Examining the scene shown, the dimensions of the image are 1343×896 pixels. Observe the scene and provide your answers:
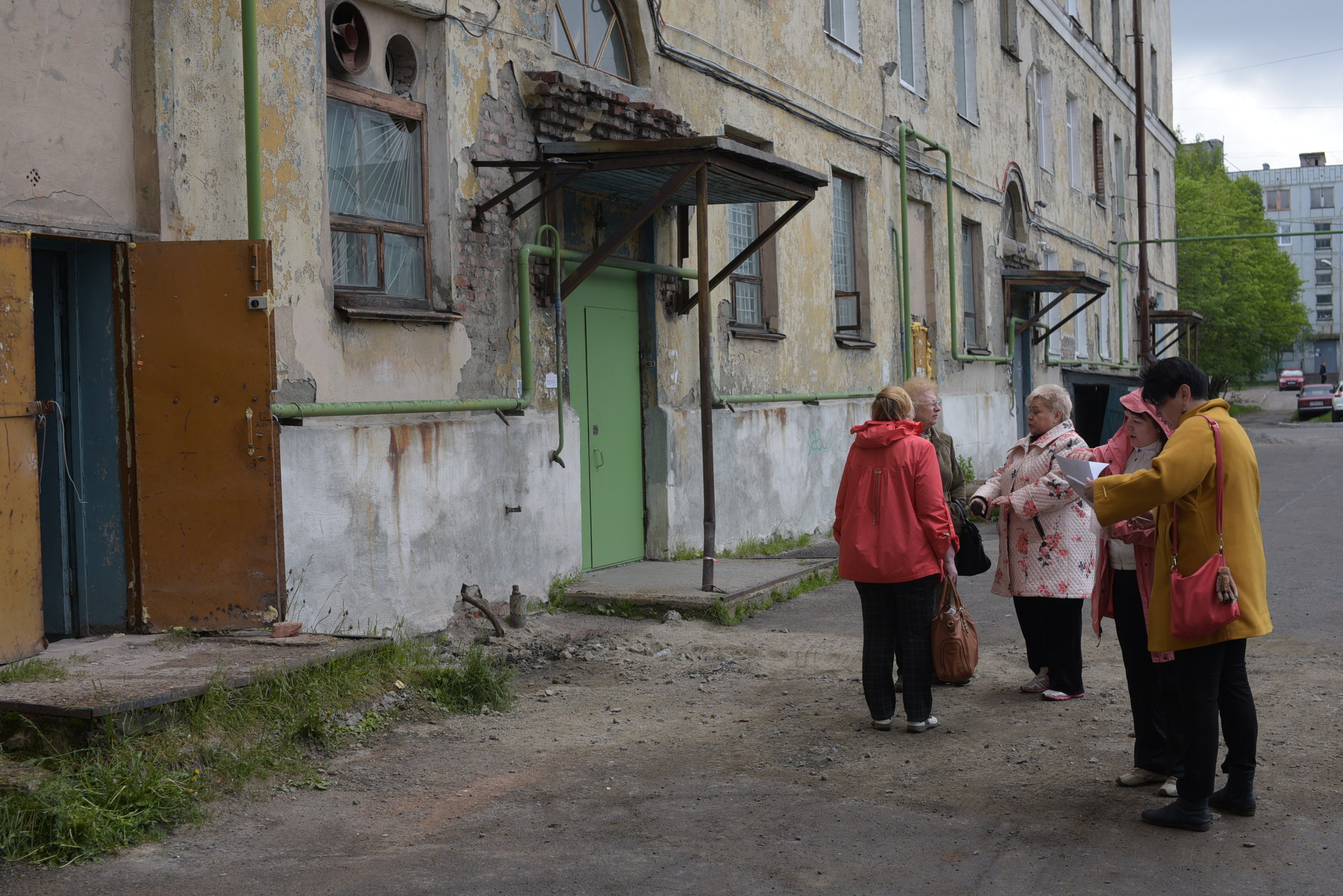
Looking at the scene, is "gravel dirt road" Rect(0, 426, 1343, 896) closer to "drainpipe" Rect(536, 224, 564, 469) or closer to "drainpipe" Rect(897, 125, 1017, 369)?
"drainpipe" Rect(536, 224, 564, 469)

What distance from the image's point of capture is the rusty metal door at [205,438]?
608 centimetres

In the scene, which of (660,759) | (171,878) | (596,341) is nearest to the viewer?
(171,878)

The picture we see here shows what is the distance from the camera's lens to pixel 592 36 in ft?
32.2

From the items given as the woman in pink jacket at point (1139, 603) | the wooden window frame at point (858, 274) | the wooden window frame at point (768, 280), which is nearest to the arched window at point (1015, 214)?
the wooden window frame at point (858, 274)

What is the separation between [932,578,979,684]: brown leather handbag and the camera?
624cm

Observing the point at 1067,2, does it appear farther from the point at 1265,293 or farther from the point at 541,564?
the point at 1265,293

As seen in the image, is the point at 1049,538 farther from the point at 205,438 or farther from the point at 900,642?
the point at 205,438

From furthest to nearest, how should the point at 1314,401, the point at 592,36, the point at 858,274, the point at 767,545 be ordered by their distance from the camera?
the point at 1314,401 → the point at 858,274 → the point at 767,545 → the point at 592,36

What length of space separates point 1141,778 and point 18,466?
15.8ft

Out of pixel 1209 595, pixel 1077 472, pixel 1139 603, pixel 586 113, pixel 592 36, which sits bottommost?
pixel 1139 603

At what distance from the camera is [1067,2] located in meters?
24.1

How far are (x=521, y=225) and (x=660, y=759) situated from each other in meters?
4.45

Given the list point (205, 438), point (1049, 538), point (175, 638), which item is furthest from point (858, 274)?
point (175, 638)

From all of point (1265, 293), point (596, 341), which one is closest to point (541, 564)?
point (596, 341)
